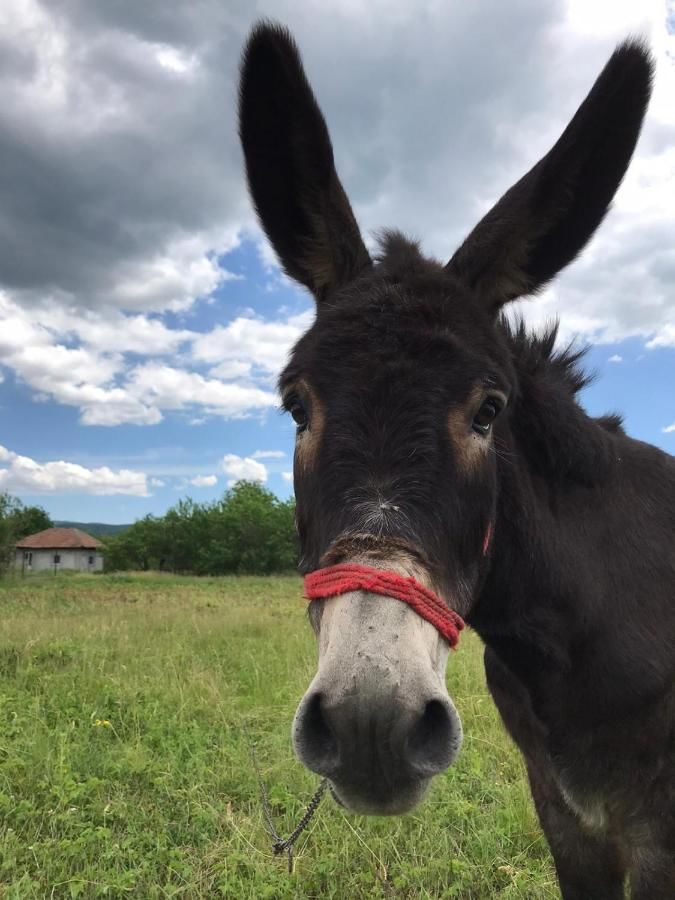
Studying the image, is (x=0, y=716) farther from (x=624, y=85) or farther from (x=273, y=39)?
(x=624, y=85)

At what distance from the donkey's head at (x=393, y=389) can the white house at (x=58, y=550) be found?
92358mm

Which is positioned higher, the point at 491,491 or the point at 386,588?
the point at 491,491

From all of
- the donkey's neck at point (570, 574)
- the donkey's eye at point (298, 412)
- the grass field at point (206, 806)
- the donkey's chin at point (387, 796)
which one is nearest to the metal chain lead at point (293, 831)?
the grass field at point (206, 806)

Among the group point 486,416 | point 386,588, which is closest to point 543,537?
point 486,416

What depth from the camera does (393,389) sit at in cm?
200

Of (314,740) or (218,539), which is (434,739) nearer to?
(314,740)

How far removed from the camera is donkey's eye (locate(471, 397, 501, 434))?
7.08ft

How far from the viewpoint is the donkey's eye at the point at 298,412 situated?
2.31 metres

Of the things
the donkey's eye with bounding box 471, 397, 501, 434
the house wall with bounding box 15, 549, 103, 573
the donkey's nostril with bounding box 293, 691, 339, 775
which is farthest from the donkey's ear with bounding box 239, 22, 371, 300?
the house wall with bounding box 15, 549, 103, 573

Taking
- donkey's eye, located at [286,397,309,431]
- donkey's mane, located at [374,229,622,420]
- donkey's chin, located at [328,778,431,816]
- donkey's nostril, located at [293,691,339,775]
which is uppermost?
donkey's mane, located at [374,229,622,420]

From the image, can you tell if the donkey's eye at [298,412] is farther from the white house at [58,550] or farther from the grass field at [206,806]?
the white house at [58,550]

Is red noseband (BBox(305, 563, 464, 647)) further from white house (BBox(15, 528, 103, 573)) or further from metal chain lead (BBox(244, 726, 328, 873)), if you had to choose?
white house (BBox(15, 528, 103, 573))

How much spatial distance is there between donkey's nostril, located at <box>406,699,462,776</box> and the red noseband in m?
0.22

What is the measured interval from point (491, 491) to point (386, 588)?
2.41 ft
